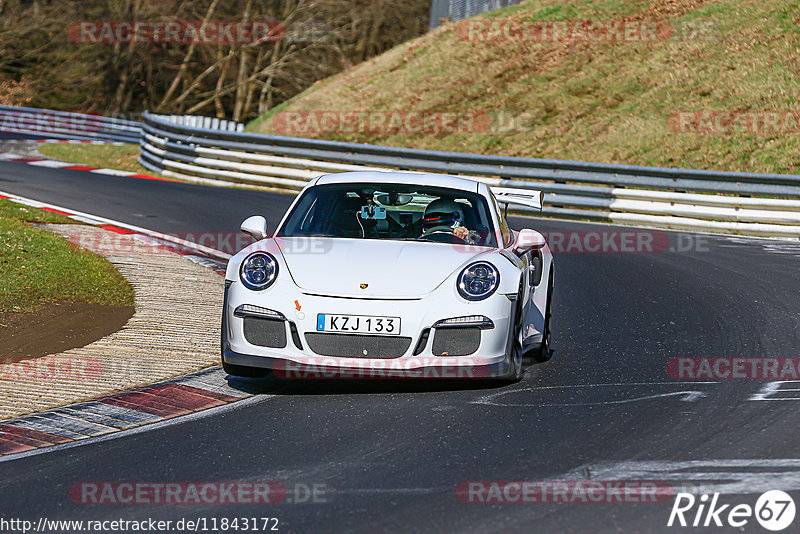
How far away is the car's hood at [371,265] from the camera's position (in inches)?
259

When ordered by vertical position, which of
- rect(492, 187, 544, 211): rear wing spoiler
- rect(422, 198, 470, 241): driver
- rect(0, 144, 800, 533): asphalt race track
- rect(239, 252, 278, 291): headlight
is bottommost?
rect(0, 144, 800, 533): asphalt race track

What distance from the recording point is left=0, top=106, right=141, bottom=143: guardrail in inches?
1353

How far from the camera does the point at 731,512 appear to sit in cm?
446

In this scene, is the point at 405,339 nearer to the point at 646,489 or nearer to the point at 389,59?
the point at 646,489

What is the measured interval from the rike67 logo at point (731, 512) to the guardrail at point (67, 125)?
102 ft

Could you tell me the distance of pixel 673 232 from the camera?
56.4 feet

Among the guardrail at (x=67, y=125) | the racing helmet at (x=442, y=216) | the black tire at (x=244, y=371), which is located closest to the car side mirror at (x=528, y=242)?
the racing helmet at (x=442, y=216)

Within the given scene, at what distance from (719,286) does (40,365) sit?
6.81 meters

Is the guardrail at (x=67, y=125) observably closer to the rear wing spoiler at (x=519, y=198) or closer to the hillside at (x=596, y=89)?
the hillside at (x=596, y=89)

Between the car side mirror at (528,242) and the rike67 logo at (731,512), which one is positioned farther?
the car side mirror at (528,242)

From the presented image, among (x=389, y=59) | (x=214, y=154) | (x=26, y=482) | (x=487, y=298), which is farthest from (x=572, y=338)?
(x=389, y=59)

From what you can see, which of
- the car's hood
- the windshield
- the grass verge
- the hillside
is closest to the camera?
the car's hood

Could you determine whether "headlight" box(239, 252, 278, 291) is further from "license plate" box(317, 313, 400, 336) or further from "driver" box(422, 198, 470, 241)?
"driver" box(422, 198, 470, 241)

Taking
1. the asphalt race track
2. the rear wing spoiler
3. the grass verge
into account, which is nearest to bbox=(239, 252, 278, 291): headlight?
the asphalt race track
